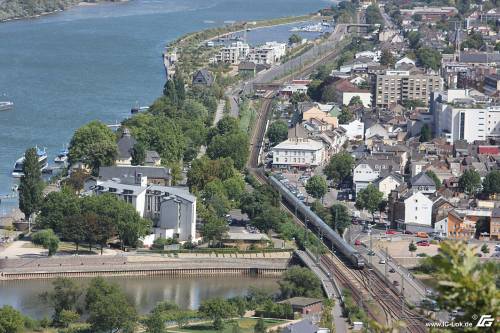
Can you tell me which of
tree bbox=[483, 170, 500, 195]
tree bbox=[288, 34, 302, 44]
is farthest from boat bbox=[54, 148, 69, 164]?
tree bbox=[288, 34, 302, 44]

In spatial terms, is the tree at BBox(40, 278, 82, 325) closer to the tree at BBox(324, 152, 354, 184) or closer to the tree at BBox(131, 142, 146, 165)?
the tree at BBox(131, 142, 146, 165)

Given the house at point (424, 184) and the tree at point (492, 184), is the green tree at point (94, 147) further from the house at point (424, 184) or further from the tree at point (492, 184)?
the tree at point (492, 184)

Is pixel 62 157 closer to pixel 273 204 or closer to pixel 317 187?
pixel 317 187

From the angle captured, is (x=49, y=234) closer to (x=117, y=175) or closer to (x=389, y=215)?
(x=117, y=175)

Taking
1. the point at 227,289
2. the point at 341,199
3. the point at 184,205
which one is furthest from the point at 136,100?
the point at 227,289

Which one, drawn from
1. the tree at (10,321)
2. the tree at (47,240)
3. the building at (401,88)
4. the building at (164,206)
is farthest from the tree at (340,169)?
the tree at (10,321)

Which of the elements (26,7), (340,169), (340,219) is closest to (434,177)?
(340,169)
